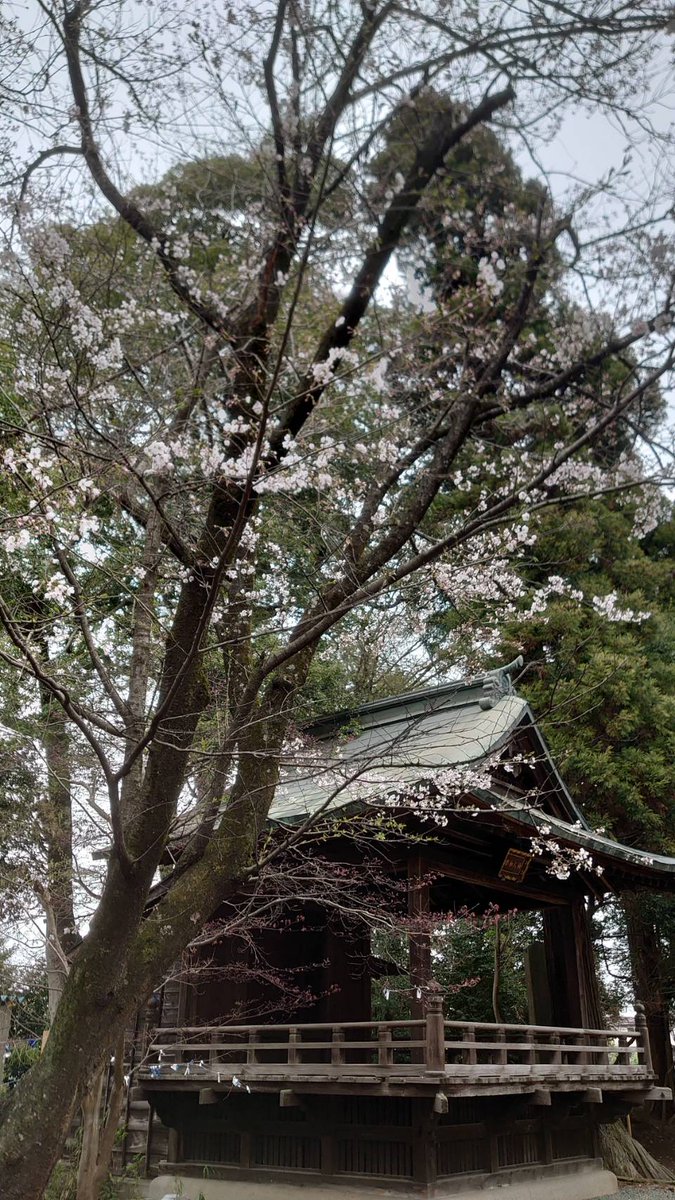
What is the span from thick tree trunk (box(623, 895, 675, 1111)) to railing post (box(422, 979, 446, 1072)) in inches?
367

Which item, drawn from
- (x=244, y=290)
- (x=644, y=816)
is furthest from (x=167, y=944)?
(x=644, y=816)

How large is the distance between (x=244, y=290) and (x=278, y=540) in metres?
5.00

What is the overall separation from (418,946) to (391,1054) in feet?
3.16

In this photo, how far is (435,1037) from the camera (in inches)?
283

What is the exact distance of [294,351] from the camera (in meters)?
5.69

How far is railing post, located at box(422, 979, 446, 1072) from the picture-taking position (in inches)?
281

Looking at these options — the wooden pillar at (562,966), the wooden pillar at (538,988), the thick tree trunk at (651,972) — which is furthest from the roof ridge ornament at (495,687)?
the thick tree trunk at (651,972)

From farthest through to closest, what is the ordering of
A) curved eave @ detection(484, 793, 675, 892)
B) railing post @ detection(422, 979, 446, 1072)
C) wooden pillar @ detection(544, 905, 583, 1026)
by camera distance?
wooden pillar @ detection(544, 905, 583, 1026) → curved eave @ detection(484, 793, 675, 892) → railing post @ detection(422, 979, 446, 1072)

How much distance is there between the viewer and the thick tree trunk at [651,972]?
15.4 m

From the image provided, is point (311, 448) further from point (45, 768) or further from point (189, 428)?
point (45, 768)

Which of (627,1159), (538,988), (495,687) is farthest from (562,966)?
(627,1159)

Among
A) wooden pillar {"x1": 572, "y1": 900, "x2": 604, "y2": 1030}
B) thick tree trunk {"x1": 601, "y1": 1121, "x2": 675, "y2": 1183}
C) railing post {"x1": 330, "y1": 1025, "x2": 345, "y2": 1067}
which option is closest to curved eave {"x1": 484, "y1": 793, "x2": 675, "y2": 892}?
wooden pillar {"x1": 572, "y1": 900, "x2": 604, "y2": 1030}

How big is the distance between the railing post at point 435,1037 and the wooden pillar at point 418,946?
0.48 metres

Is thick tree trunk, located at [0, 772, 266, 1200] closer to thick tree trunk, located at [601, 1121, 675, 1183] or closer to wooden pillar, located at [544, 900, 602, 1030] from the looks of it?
wooden pillar, located at [544, 900, 602, 1030]
